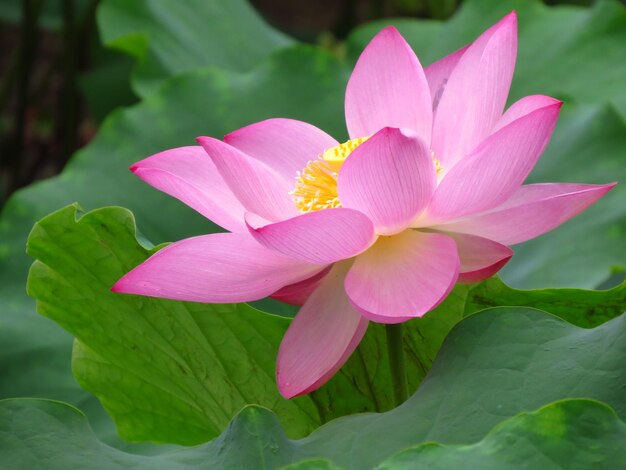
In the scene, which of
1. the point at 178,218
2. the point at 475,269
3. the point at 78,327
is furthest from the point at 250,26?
the point at 475,269

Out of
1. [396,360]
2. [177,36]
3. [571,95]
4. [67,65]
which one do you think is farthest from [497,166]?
[67,65]

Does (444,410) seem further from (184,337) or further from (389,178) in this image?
(184,337)

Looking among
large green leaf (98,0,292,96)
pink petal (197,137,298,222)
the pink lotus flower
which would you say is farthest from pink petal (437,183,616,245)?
large green leaf (98,0,292,96)

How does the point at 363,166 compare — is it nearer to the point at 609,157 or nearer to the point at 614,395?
the point at 614,395

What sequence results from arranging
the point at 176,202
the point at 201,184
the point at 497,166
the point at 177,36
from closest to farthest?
1. the point at 497,166
2. the point at 201,184
3. the point at 176,202
4. the point at 177,36

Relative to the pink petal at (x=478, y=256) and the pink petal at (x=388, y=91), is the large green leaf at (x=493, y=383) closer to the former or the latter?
the pink petal at (x=478, y=256)

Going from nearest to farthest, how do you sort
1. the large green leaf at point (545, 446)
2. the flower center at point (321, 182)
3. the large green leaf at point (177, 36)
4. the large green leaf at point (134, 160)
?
the large green leaf at point (545, 446), the flower center at point (321, 182), the large green leaf at point (134, 160), the large green leaf at point (177, 36)

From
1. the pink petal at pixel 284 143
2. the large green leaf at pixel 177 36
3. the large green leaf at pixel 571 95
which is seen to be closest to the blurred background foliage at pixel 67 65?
the large green leaf at pixel 177 36
